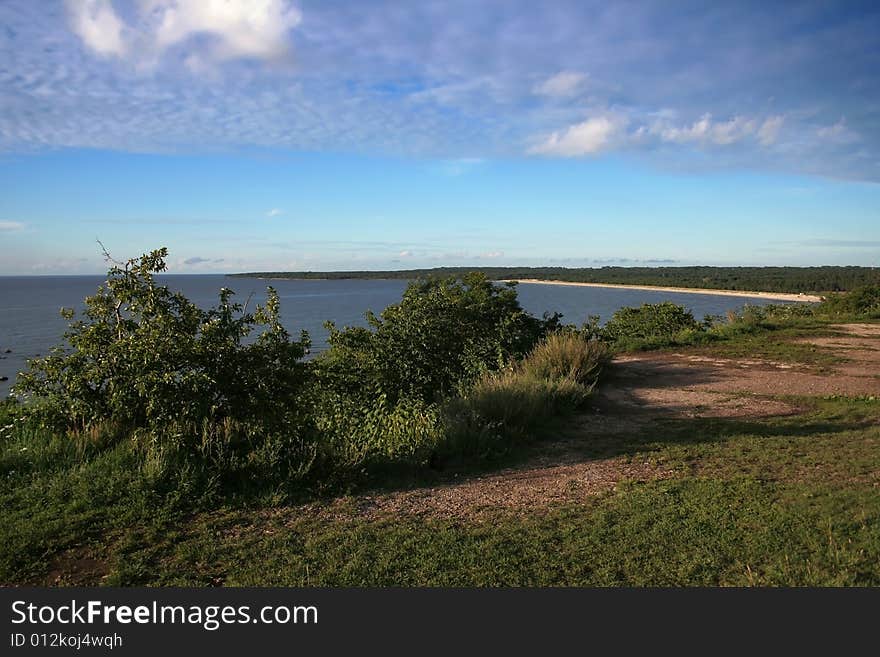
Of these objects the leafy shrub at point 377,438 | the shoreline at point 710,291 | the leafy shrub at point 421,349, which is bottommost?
the shoreline at point 710,291

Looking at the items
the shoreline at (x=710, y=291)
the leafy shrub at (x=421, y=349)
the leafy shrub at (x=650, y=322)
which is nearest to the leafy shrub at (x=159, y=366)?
the leafy shrub at (x=421, y=349)

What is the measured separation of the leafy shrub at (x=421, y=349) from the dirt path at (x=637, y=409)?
6.90 feet

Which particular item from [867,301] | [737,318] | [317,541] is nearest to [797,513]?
[317,541]

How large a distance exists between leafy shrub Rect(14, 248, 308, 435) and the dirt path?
1.53 m

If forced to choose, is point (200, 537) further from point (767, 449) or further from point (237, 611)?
point (767, 449)

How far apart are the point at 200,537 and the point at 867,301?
27.1 meters

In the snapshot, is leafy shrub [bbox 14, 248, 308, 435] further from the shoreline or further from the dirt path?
the shoreline

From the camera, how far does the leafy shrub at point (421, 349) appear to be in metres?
10.1

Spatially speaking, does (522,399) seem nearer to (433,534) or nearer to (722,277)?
(433,534)

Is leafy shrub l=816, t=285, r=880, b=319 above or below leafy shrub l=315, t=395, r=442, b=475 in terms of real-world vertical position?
above

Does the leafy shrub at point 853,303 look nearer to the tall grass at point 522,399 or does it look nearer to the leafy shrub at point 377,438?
the tall grass at point 522,399

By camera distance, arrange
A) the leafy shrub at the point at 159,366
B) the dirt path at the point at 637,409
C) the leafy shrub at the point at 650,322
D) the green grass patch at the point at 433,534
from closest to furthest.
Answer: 1. the green grass patch at the point at 433,534
2. the dirt path at the point at 637,409
3. the leafy shrub at the point at 159,366
4. the leafy shrub at the point at 650,322

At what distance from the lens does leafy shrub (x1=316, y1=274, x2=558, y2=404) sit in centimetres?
1007

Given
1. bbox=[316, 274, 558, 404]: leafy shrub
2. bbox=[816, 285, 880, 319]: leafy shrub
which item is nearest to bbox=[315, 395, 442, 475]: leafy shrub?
bbox=[316, 274, 558, 404]: leafy shrub
